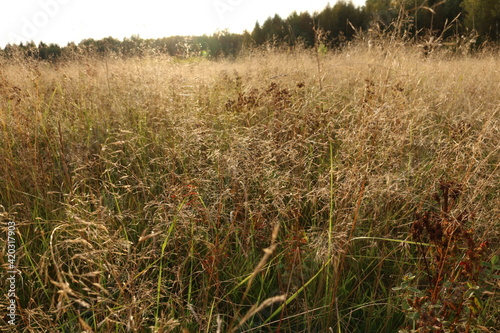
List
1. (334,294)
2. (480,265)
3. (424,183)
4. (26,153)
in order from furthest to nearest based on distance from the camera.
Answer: (26,153) → (424,183) → (334,294) → (480,265)

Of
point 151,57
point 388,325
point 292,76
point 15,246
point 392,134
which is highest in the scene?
point 151,57

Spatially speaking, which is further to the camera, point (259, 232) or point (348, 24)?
point (348, 24)

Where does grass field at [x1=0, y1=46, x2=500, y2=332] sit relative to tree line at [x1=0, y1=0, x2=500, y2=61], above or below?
below

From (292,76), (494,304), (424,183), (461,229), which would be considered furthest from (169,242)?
(292,76)

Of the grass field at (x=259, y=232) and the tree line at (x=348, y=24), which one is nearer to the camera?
the grass field at (x=259, y=232)

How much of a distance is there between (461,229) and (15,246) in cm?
183

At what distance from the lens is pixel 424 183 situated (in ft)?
6.22

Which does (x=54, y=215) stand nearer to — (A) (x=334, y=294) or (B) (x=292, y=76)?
(A) (x=334, y=294)

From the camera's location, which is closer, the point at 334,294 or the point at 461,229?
the point at 461,229

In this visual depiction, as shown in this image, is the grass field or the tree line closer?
the grass field

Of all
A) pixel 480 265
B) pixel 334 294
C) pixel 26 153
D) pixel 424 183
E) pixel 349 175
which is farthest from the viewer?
pixel 26 153

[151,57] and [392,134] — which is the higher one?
[151,57]

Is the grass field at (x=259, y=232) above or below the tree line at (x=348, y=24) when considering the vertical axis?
below

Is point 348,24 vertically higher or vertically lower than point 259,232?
higher
